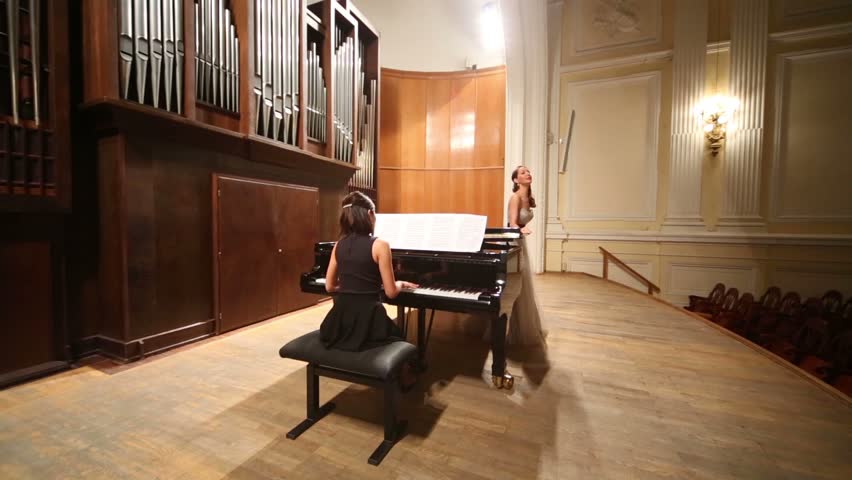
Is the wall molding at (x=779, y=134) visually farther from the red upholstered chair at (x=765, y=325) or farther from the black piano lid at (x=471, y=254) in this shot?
the black piano lid at (x=471, y=254)

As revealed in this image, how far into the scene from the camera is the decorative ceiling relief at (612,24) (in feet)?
21.0

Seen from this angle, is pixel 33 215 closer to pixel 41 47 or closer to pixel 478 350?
pixel 41 47

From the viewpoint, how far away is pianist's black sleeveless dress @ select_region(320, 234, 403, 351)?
67.9 inches

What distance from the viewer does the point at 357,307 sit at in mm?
1732

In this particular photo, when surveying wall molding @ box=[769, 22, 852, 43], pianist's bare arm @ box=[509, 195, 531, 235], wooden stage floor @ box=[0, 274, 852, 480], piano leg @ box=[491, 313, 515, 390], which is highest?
wall molding @ box=[769, 22, 852, 43]

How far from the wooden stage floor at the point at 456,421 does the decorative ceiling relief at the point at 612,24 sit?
6128mm

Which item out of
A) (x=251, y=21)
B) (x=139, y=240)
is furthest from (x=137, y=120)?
(x=251, y=21)

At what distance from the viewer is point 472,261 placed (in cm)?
206

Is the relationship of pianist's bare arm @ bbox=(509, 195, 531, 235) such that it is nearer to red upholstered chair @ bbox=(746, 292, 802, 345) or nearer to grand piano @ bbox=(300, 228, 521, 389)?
grand piano @ bbox=(300, 228, 521, 389)

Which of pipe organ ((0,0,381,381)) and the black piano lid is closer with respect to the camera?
the black piano lid

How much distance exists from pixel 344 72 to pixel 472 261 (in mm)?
4064

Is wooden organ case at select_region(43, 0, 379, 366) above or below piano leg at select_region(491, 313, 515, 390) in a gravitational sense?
above

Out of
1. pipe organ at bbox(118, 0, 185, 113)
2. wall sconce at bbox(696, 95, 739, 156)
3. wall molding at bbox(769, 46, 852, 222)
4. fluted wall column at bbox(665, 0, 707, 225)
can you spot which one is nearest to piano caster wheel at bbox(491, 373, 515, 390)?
pipe organ at bbox(118, 0, 185, 113)

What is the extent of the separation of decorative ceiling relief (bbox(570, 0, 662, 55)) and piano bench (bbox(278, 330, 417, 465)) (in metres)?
7.54
